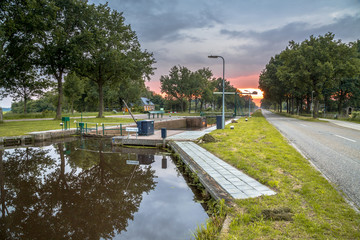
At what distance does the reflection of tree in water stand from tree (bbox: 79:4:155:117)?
2216cm

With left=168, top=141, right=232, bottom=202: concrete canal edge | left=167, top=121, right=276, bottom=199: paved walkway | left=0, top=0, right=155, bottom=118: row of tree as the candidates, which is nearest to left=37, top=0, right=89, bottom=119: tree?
A: left=0, top=0, right=155, bottom=118: row of tree

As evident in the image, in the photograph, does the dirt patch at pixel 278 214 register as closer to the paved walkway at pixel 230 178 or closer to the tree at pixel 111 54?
the paved walkway at pixel 230 178

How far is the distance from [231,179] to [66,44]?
27.3 metres

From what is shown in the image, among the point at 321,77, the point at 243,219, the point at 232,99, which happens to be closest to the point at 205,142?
the point at 243,219

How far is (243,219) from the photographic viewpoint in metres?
3.62

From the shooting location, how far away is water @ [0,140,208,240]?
414 cm

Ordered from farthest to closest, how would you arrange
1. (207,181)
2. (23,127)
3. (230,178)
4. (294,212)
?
(23,127) → (230,178) → (207,181) → (294,212)

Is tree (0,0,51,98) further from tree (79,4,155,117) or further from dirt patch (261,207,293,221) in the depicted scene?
dirt patch (261,207,293,221)

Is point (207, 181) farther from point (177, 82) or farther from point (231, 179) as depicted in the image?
point (177, 82)

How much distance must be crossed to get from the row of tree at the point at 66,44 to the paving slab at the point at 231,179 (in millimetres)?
20500

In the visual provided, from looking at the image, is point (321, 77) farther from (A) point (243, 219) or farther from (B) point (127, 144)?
(A) point (243, 219)

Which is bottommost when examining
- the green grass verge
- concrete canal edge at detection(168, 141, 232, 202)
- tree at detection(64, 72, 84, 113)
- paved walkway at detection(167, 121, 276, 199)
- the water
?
the water

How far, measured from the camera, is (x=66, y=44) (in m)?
25.9

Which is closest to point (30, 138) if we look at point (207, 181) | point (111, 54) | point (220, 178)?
point (207, 181)
